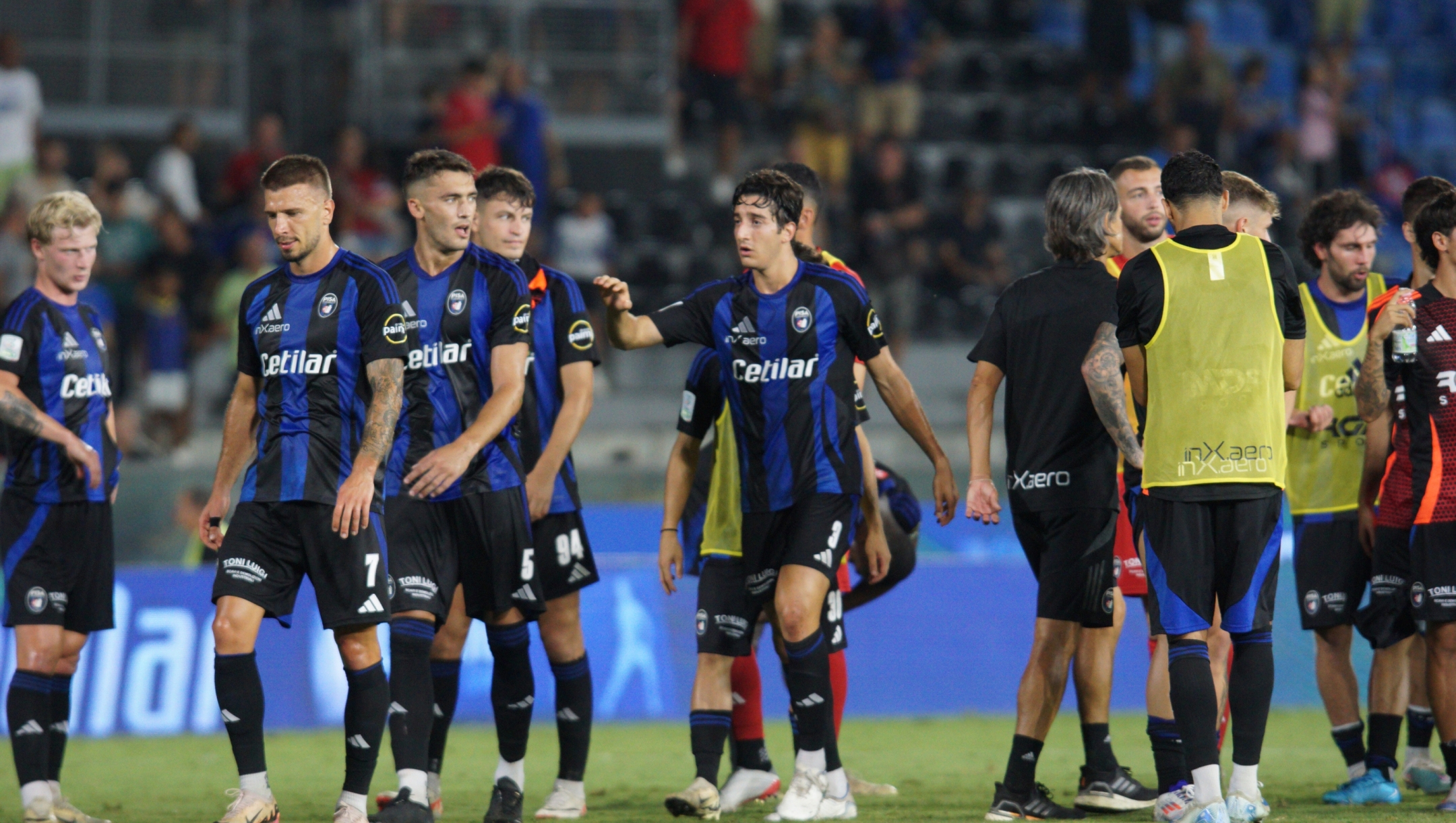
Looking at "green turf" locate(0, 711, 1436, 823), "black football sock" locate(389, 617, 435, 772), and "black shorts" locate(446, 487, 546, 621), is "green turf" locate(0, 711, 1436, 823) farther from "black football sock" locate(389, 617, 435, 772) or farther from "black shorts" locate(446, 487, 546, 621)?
"black shorts" locate(446, 487, 546, 621)

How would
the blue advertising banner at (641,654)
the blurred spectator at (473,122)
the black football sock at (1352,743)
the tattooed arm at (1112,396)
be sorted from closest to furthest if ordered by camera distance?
the tattooed arm at (1112,396), the black football sock at (1352,743), the blue advertising banner at (641,654), the blurred spectator at (473,122)

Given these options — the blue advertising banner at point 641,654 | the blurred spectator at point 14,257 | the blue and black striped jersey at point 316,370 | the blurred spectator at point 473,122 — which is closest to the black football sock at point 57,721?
the blue and black striped jersey at point 316,370

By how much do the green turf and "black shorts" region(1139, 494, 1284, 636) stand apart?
0.99 m

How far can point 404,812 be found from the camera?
5.89 metres

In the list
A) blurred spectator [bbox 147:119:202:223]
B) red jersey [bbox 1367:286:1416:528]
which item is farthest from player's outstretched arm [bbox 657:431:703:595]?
blurred spectator [bbox 147:119:202:223]

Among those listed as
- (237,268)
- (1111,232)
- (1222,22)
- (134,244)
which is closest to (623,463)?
(237,268)

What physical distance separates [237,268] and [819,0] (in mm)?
9291

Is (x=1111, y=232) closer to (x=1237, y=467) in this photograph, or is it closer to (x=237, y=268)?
(x=1237, y=467)

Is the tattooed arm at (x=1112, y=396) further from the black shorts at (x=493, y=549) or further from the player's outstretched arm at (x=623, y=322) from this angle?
the black shorts at (x=493, y=549)

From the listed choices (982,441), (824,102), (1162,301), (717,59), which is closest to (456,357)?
(982,441)

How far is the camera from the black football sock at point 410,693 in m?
6.13

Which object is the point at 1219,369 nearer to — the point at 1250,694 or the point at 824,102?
the point at 1250,694

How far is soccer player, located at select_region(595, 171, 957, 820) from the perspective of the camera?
645cm

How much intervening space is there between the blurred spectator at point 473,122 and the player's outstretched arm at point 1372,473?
397 inches
